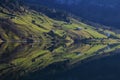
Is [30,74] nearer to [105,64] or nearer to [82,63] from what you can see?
[82,63]

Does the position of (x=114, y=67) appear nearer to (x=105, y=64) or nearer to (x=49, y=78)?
(x=105, y=64)

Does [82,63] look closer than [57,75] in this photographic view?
No

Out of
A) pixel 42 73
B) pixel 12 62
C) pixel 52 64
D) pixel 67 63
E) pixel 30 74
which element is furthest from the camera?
pixel 67 63

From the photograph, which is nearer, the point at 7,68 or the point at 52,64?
the point at 7,68

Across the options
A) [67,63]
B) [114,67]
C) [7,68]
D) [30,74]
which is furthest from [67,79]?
Answer: [114,67]

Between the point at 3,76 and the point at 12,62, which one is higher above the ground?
the point at 12,62

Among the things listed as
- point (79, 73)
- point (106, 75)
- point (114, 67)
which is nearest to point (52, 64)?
point (79, 73)

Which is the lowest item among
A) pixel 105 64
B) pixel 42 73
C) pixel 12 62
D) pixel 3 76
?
pixel 3 76

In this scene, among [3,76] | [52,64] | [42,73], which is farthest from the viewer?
[52,64]

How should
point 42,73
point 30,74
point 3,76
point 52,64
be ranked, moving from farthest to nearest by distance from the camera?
point 52,64
point 42,73
point 30,74
point 3,76
